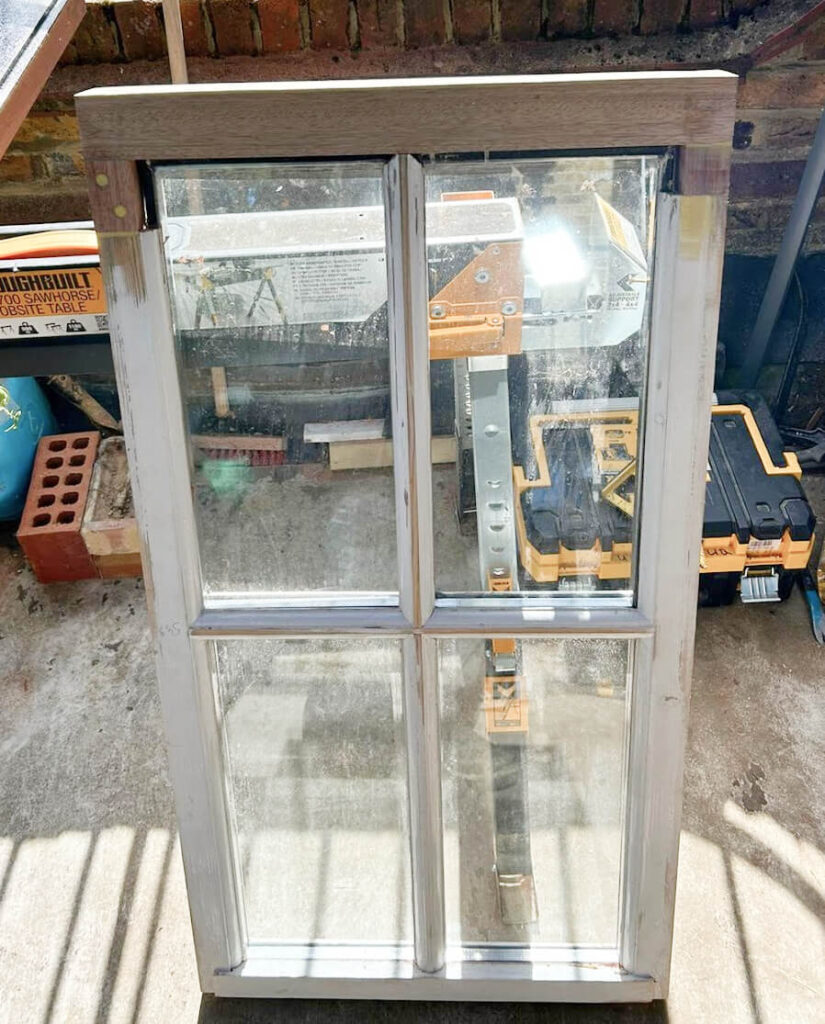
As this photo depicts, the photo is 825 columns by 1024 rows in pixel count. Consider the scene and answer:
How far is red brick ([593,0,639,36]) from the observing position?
3240 millimetres

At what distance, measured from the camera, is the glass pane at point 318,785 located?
5.53 feet

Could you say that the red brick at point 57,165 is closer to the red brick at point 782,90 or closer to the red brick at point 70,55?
the red brick at point 70,55

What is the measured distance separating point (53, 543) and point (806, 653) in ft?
8.19

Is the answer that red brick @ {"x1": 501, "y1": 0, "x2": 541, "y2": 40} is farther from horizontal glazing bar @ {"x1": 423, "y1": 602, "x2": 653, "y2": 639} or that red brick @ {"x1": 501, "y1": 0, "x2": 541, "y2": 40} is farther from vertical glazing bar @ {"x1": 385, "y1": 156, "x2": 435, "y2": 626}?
horizontal glazing bar @ {"x1": 423, "y1": 602, "x2": 653, "y2": 639}

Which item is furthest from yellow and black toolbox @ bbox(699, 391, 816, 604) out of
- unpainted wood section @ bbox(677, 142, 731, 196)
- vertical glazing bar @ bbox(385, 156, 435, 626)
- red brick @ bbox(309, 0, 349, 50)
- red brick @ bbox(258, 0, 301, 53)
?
red brick @ bbox(258, 0, 301, 53)

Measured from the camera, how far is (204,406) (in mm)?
1458

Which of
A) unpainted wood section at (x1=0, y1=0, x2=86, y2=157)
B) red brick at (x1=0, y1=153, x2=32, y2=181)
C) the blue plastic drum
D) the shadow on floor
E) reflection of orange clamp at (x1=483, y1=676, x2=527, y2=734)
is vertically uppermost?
unpainted wood section at (x1=0, y1=0, x2=86, y2=157)

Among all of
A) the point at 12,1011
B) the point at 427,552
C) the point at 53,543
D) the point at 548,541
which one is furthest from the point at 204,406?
the point at 53,543

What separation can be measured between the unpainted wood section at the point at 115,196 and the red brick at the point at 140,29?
2.31m

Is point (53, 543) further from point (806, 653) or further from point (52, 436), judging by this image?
point (806, 653)

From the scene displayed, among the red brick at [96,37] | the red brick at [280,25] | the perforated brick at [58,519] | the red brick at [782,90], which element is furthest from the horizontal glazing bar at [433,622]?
the red brick at [782,90]

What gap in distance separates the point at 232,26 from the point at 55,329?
1508mm

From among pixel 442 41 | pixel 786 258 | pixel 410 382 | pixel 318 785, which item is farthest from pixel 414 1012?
pixel 442 41

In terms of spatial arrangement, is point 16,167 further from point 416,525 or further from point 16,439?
point 416,525
